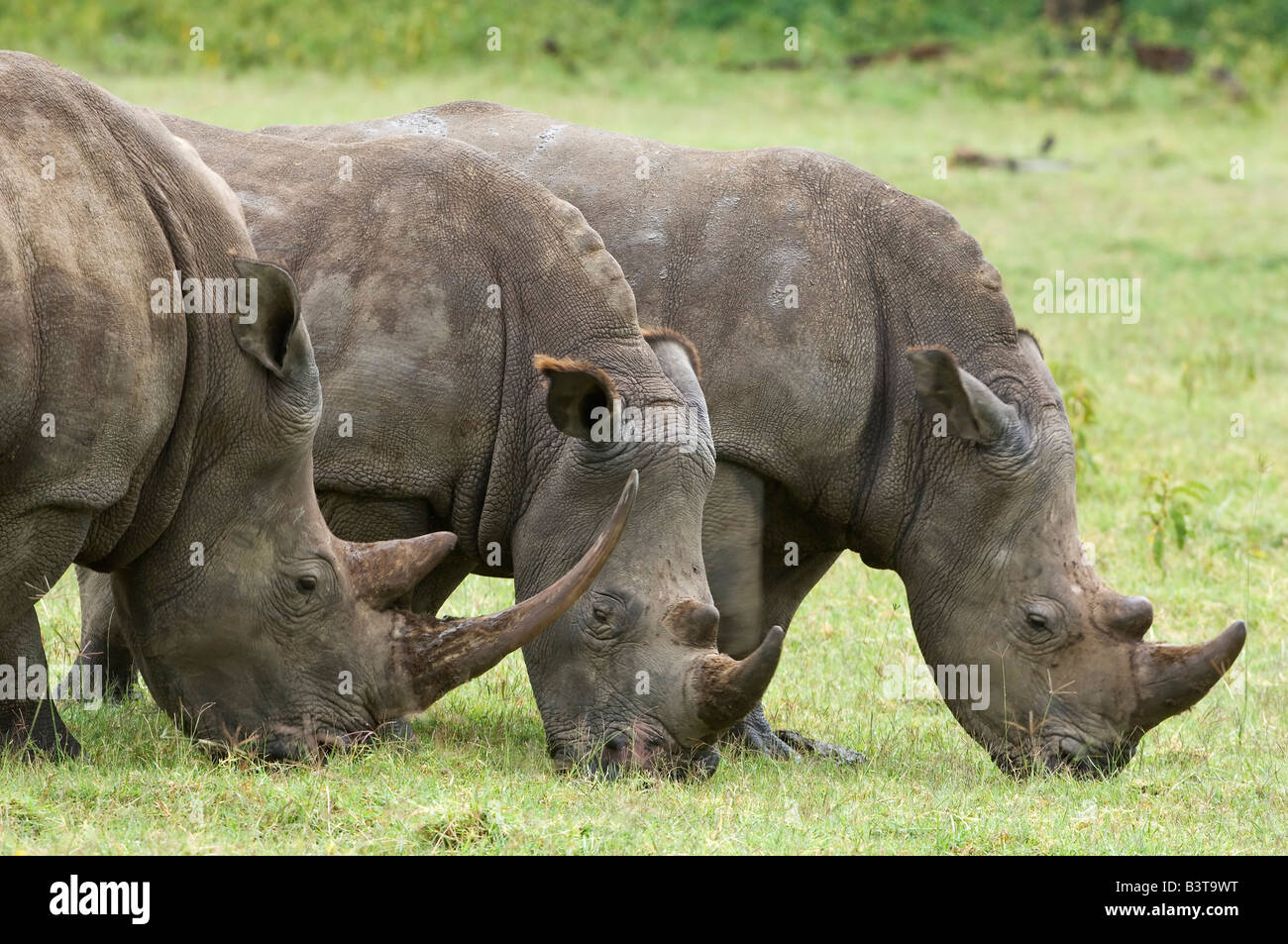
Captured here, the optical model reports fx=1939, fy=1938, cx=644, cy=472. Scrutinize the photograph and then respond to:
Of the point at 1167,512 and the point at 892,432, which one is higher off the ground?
the point at 892,432

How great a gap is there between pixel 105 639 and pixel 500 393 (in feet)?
6.75

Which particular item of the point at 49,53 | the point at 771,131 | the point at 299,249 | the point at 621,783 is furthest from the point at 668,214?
the point at 49,53

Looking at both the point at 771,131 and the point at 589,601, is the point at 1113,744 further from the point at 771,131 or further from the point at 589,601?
the point at 771,131

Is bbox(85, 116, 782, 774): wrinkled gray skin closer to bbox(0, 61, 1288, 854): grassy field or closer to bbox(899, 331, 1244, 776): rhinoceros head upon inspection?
bbox(0, 61, 1288, 854): grassy field

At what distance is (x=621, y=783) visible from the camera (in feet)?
19.6

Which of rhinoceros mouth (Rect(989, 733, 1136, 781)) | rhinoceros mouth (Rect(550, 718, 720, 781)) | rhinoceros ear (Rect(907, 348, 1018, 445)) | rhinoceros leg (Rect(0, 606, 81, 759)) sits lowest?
rhinoceros mouth (Rect(989, 733, 1136, 781))

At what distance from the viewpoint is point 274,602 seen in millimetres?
6043

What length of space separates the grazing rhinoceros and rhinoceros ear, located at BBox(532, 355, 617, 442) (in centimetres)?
61

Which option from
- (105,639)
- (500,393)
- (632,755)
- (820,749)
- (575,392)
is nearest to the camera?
(632,755)

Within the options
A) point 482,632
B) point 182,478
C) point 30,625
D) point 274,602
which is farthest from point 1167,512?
point 30,625

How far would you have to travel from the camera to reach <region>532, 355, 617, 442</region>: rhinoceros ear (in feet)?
20.7

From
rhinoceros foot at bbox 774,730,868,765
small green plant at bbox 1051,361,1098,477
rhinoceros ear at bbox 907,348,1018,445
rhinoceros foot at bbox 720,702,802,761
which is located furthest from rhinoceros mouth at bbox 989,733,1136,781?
small green plant at bbox 1051,361,1098,477

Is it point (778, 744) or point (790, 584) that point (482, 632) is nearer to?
point (778, 744)

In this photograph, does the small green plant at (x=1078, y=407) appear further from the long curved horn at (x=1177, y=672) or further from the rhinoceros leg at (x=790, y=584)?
the long curved horn at (x=1177, y=672)
